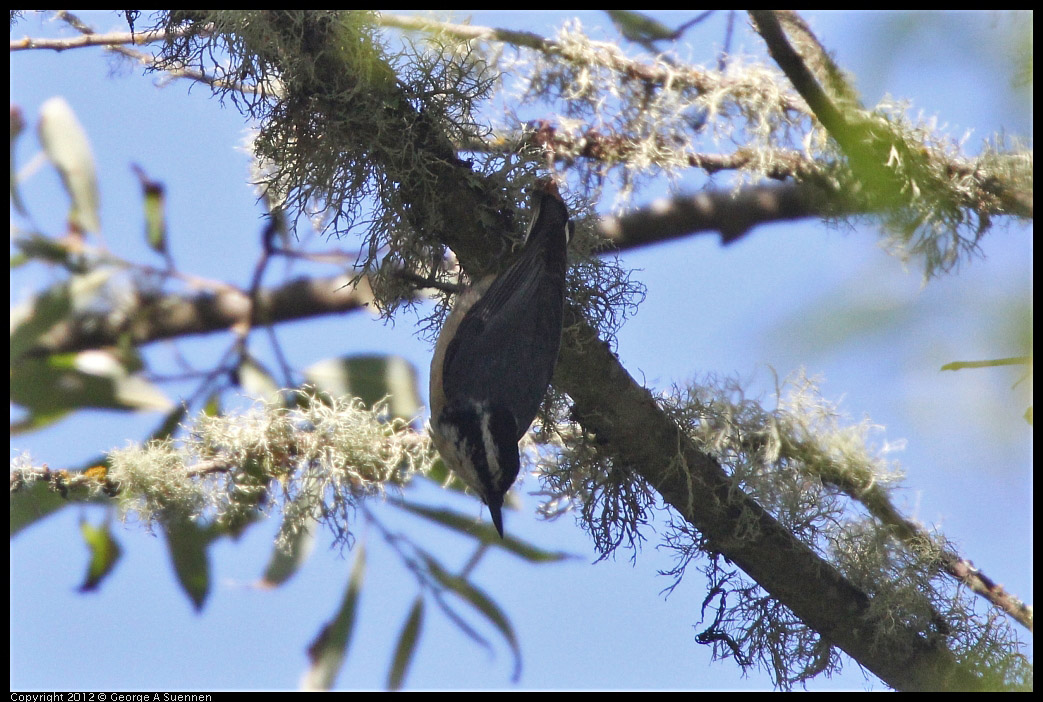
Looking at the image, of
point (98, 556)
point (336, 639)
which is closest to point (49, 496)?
point (98, 556)

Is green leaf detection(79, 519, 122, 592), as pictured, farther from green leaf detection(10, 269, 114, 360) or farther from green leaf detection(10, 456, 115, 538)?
green leaf detection(10, 269, 114, 360)

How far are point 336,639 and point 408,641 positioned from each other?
0.35 meters

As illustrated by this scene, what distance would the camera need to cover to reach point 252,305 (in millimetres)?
4148

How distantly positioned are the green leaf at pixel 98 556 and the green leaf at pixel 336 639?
90 centimetres

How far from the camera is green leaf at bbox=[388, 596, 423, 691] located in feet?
11.6

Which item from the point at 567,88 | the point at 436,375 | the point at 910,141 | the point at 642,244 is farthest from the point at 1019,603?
the point at 642,244

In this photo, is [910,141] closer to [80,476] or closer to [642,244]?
[642,244]

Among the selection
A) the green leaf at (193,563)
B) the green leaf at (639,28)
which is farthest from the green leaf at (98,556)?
the green leaf at (639,28)

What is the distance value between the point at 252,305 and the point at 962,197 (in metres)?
3.07

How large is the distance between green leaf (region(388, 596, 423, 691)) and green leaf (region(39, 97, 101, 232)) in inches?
97.8

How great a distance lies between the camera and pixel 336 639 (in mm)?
3676

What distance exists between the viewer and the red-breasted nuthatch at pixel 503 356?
225cm

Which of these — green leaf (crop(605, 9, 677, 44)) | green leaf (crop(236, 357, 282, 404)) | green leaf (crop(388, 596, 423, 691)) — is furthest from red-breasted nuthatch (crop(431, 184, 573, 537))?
green leaf (crop(236, 357, 282, 404))

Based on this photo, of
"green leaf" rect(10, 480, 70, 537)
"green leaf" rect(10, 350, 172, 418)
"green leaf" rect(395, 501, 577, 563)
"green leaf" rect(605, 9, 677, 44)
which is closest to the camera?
"green leaf" rect(10, 480, 70, 537)
